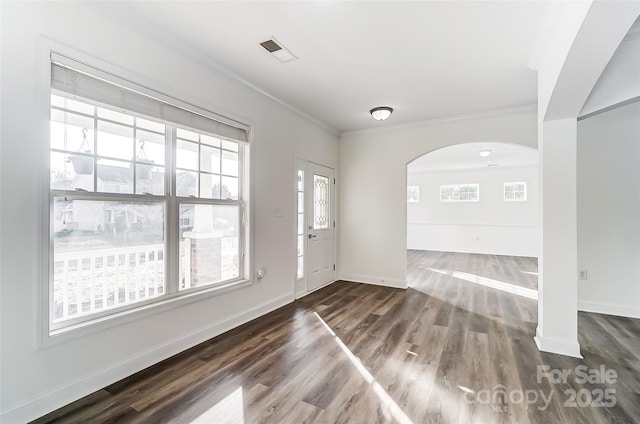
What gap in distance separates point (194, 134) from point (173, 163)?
1.31ft

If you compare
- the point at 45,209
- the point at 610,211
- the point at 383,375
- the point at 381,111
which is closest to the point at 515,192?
the point at 610,211

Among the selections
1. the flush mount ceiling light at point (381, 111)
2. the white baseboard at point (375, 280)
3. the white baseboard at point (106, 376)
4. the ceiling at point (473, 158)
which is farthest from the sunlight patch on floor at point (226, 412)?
the ceiling at point (473, 158)

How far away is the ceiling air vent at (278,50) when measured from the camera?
2.50 metres

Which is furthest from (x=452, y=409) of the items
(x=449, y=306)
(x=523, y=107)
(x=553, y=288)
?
(x=523, y=107)

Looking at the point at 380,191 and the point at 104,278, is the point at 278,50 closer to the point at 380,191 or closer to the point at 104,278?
the point at 104,278

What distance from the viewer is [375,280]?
5.07 m

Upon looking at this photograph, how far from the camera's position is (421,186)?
1001 centimetres

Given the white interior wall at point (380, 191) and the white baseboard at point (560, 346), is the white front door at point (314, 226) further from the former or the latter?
the white baseboard at point (560, 346)

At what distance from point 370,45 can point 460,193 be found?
8.09 metres

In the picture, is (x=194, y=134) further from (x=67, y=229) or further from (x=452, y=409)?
(x=452, y=409)

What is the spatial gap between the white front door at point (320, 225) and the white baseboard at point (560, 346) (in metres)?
2.97

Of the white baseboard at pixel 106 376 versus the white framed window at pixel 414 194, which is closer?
the white baseboard at pixel 106 376

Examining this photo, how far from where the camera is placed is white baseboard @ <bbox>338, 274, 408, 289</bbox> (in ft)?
16.0

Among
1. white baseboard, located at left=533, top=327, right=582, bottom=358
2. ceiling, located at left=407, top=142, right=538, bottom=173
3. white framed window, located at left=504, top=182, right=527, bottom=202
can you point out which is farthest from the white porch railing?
white framed window, located at left=504, top=182, right=527, bottom=202
